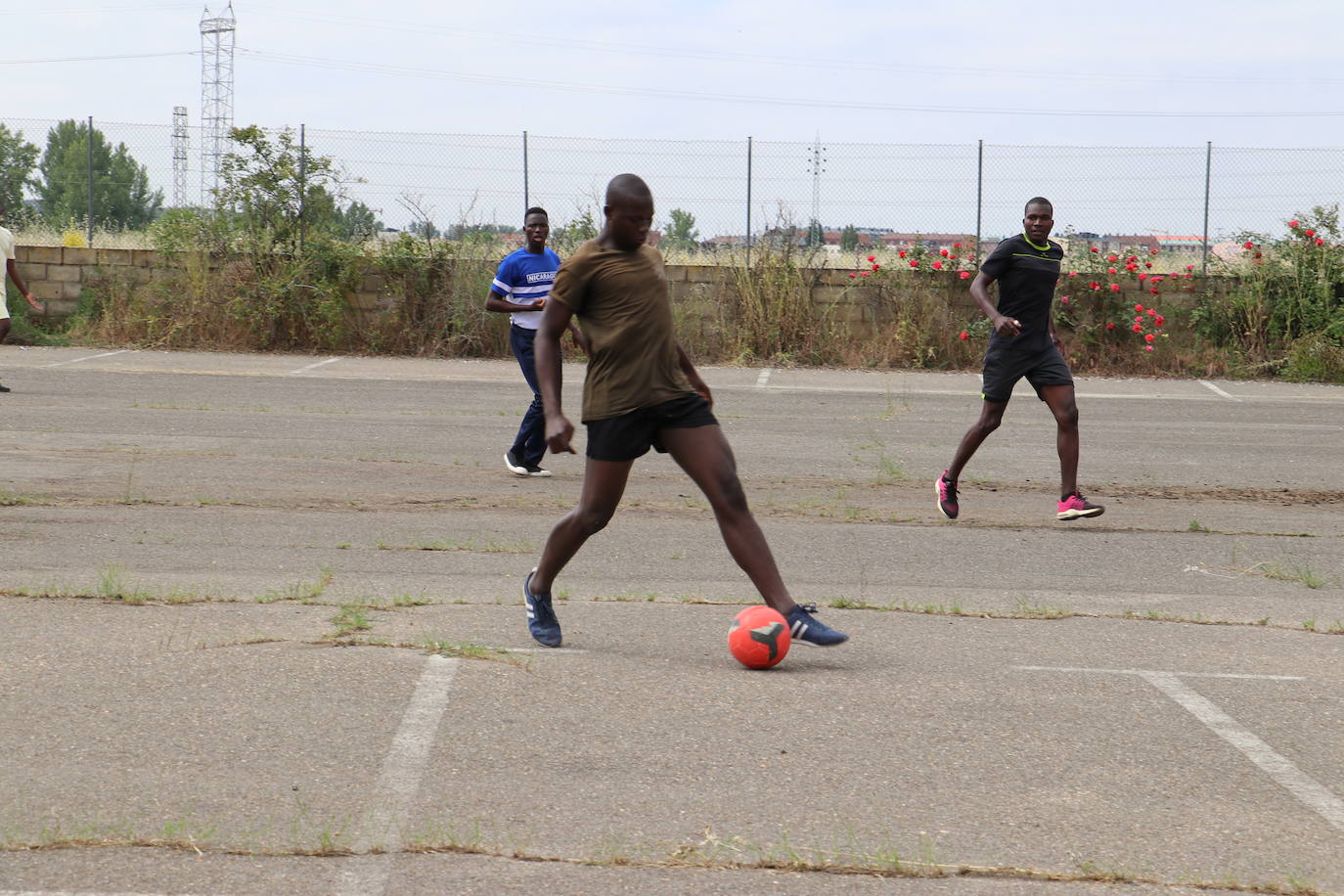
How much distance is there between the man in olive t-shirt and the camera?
19.2 feet

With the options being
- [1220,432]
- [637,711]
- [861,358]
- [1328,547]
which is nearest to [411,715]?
[637,711]

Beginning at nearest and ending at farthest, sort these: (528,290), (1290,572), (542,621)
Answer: (542,621) < (1290,572) < (528,290)

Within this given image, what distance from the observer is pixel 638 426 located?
19.5 feet

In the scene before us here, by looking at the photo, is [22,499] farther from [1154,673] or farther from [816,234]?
[816,234]

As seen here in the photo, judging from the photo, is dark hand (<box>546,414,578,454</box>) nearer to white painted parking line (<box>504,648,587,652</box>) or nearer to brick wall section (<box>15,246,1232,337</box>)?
white painted parking line (<box>504,648,587,652</box>)

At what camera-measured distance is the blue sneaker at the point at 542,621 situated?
240 inches

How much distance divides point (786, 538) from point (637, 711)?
3.63m

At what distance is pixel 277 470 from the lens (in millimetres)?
10836

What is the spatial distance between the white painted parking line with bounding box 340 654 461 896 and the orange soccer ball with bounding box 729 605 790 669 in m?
1.09

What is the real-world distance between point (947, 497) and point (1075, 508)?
80 centimetres

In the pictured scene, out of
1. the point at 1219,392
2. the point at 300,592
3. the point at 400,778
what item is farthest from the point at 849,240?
the point at 400,778

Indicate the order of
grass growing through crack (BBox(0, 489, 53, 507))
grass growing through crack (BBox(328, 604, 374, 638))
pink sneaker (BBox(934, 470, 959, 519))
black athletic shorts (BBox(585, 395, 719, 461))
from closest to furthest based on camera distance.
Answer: black athletic shorts (BBox(585, 395, 719, 461)) < grass growing through crack (BBox(328, 604, 374, 638)) < grass growing through crack (BBox(0, 489, 53, 507)) < pink sneaker (BBox(934, 470, 959, 519))

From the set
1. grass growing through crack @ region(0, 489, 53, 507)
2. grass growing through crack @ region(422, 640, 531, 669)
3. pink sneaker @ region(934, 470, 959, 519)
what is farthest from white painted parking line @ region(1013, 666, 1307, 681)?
grass growing through crack @ region(0, 489, 53, 507)

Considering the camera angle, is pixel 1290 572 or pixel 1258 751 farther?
pixel 1290 572
